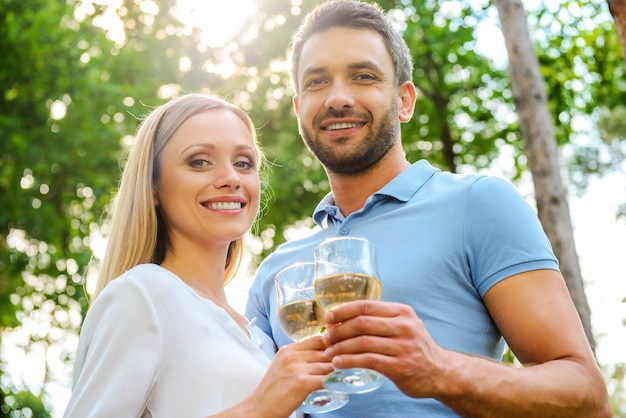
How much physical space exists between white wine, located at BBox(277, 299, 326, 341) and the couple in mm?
149

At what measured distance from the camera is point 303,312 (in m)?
2.76

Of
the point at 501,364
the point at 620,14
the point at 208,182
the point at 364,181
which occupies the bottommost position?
the point at 501,364

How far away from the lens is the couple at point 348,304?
2613 mm

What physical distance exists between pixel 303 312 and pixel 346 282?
0.46 meters

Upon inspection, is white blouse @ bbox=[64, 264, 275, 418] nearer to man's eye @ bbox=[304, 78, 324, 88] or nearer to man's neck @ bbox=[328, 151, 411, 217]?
man's neck @ bbox=[328, 151, 411, 217]

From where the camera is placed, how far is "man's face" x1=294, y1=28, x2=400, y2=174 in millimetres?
3996

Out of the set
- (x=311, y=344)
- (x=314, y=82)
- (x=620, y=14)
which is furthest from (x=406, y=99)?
(x=311, y=344)

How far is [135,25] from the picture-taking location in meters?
13.0

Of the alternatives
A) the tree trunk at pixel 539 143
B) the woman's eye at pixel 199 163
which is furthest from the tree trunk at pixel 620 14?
the tree trunk at pixel 539 143

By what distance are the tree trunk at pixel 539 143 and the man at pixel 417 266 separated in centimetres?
396

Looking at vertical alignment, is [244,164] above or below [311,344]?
above

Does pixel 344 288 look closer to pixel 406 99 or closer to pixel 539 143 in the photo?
pixel 406 99

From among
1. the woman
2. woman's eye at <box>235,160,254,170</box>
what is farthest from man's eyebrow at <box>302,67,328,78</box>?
woman's eye at <box>235,160,254,170</box>

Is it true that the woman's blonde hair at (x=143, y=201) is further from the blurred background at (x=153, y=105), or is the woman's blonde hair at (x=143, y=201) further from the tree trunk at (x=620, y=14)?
the blurred background at (x=153, y=105)
